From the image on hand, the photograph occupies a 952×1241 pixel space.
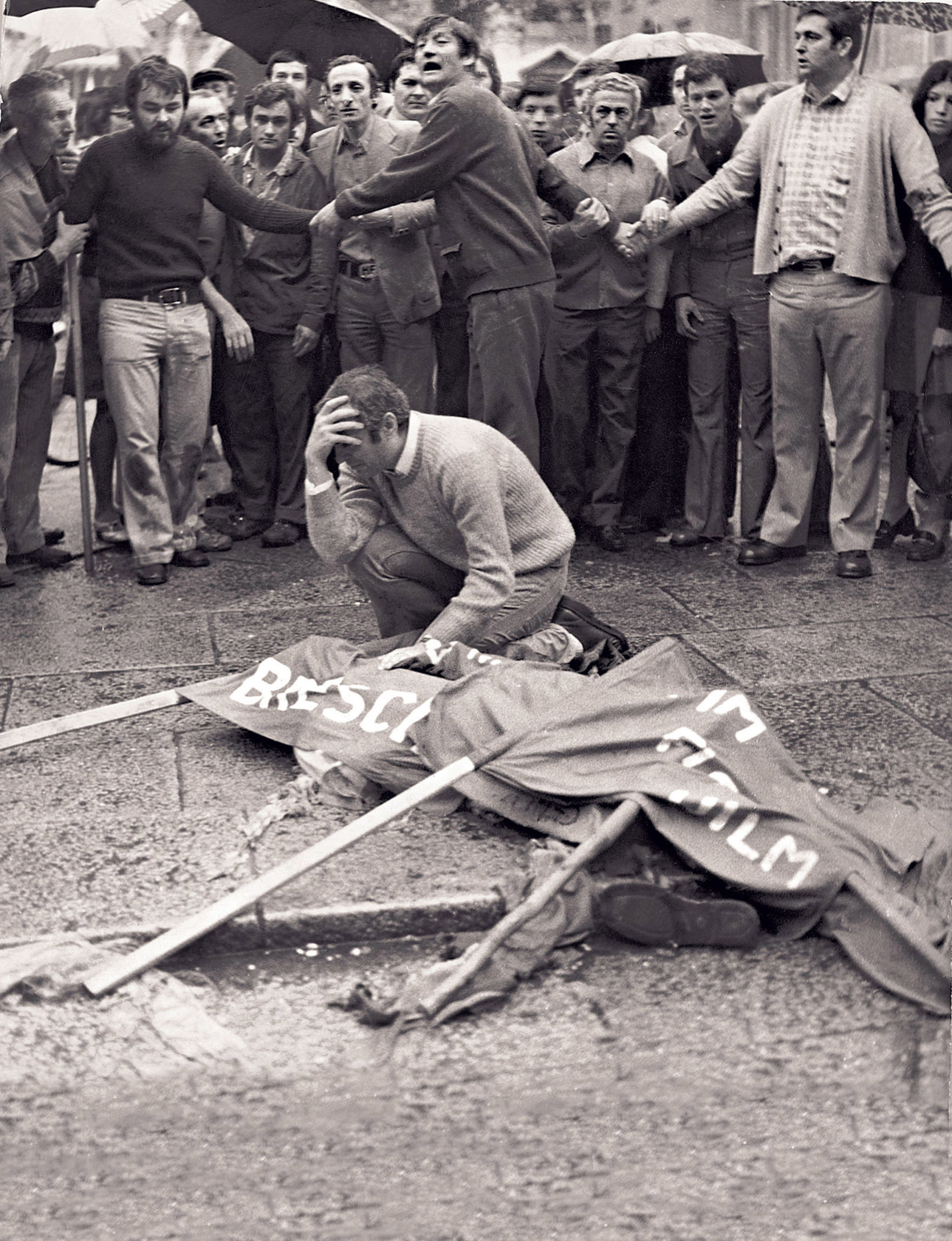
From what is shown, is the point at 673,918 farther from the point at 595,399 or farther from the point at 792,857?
the point at 595,399

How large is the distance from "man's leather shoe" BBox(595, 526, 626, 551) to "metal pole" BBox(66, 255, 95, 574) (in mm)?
2338

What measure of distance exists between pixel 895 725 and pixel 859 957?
→ 5.23 ft

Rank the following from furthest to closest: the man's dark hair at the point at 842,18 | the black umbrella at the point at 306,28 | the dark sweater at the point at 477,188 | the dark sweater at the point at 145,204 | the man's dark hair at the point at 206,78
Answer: the man's dark hair at the point at 206,78 → the black umbrella at the point at 306,28 → the dark sweater at the point at 145,204 → the dark sweater at the point at 477,188 → the man's dark hair at the point at 842,18

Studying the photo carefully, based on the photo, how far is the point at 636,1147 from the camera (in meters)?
2.98

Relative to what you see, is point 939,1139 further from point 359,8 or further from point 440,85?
point 359,8

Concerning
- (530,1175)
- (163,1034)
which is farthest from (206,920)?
(530,1175)

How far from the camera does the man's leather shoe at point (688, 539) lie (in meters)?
7.70

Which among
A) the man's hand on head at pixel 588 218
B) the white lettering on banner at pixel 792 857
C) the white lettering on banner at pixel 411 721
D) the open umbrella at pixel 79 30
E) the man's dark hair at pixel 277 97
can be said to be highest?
the open umbrella at pixel 79 30

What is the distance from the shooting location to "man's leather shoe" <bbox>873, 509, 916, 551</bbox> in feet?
25.1

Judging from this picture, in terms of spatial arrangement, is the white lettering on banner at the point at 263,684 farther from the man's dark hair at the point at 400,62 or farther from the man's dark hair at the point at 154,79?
the man's dark hair at the point at 400,62

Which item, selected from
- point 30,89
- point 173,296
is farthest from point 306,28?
point 173,296

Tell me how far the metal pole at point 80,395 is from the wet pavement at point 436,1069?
2147 millimetres

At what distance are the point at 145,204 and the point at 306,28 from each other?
162cm

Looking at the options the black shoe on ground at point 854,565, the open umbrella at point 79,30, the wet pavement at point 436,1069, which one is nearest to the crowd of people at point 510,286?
the black shoe on ground at point 854,565
